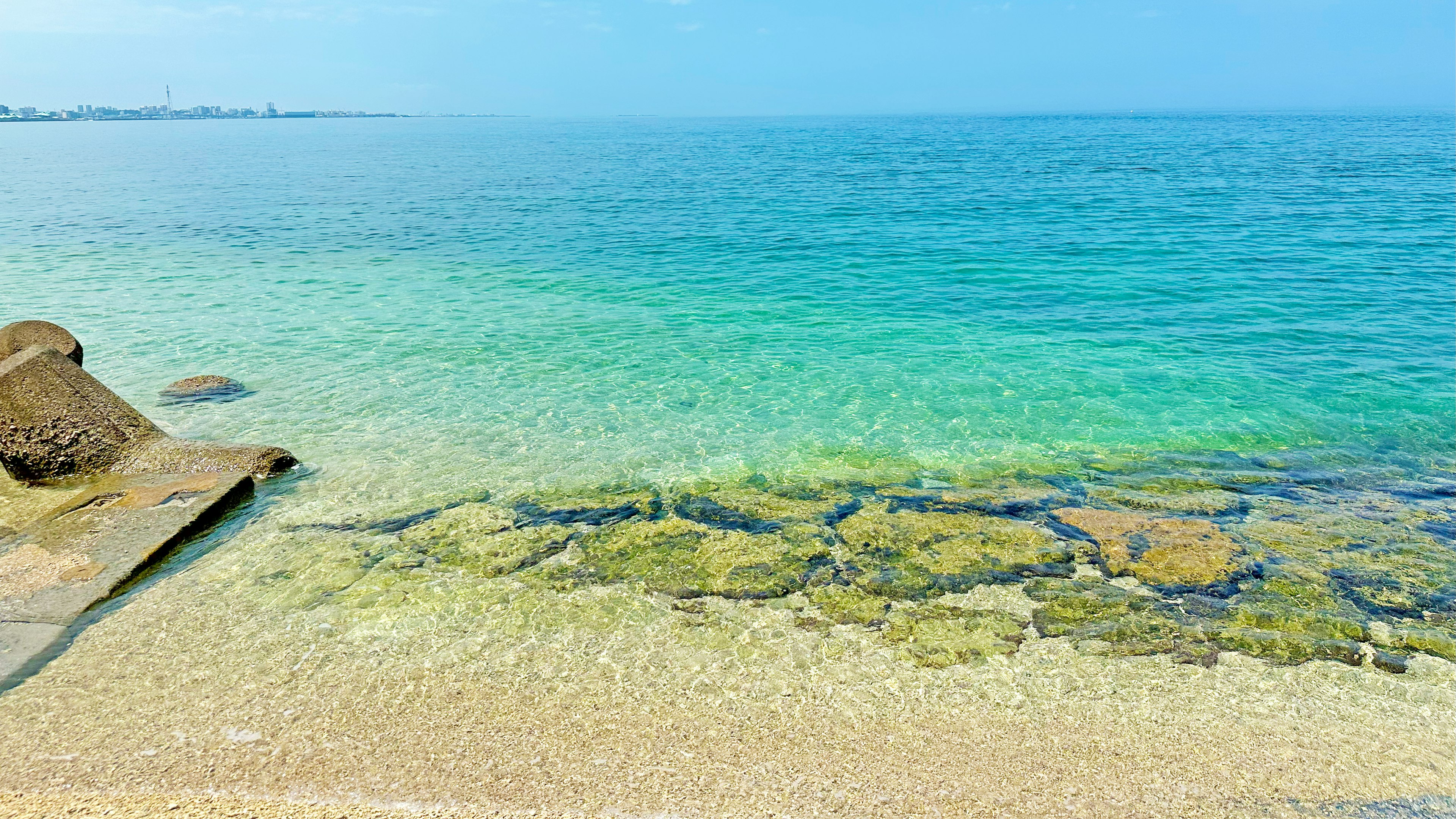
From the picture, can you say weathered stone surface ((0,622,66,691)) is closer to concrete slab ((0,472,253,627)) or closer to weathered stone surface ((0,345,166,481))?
concrete slab ((0,472,253,627))

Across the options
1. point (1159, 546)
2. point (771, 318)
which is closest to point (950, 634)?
point (1159, 546)

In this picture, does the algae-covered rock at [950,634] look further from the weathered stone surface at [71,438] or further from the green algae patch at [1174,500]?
the weathered stone surface at [71,438]

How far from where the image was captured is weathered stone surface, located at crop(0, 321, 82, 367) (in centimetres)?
966

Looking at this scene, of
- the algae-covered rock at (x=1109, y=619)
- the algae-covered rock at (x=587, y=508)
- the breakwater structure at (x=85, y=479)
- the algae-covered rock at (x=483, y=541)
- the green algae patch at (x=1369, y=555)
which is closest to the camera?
the algae-covered rock at (x=1109, y=619)

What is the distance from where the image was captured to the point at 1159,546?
7125 mm

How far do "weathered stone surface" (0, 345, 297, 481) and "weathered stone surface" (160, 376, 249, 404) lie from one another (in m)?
2.84

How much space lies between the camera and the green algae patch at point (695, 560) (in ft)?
21.7

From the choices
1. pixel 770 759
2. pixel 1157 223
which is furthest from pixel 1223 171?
pixel 770 759

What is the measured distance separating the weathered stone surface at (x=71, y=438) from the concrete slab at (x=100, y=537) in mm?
284

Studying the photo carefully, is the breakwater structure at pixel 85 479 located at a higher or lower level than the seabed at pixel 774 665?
higher

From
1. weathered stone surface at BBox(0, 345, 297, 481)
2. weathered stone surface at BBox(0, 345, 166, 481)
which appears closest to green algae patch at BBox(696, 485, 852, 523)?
weathered stone surface at BBox(0, 345, 297, 481)

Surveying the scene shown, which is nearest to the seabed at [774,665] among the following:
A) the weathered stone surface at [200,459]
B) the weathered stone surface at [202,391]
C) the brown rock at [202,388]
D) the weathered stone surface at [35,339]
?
the weathered stone surface at [200,459]

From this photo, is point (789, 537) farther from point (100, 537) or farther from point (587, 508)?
point (100, 537)

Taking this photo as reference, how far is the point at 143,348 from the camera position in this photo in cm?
1414
